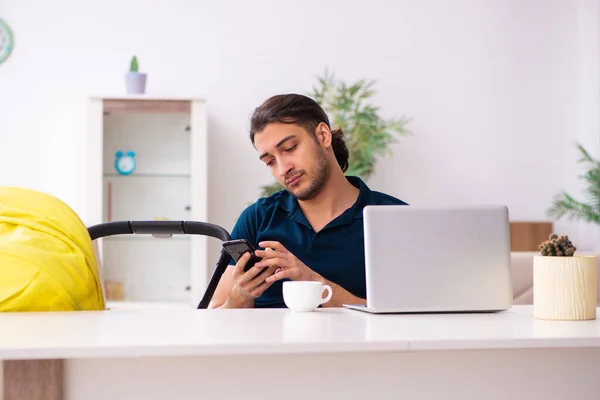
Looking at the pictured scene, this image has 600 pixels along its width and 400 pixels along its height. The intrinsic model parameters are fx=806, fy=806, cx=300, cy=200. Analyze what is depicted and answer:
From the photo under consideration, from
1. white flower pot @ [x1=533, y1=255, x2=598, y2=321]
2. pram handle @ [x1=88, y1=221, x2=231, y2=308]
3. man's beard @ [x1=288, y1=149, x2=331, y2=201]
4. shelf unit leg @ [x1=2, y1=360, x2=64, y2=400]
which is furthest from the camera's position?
man's beard @ [x1=288, y1=149, x2=331, y2=201]

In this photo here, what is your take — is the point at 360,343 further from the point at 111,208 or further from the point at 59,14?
the point at 59,14

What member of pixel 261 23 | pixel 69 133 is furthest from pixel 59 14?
pixel 261 23

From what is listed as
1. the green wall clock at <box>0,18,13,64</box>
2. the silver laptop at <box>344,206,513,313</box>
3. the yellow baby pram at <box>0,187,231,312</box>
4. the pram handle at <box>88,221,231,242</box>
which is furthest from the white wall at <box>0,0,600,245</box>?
the silver laptop at <box>344,206,513,313</box>

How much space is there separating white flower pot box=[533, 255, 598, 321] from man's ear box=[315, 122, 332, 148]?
3.82 ft

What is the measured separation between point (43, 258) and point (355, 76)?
3540 millimetres

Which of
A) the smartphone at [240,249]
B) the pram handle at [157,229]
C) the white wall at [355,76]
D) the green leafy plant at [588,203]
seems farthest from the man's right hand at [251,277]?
the green leafy plant at [588,203]

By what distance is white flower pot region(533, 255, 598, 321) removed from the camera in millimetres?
1618

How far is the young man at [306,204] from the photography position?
247cm

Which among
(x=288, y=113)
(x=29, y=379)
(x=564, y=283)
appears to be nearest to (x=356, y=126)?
(x=288, y=113)

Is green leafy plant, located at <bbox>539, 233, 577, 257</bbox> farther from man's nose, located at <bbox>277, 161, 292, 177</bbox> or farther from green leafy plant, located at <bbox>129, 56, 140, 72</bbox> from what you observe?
green leafy plant, located at <bbox>129, 56, 140, 72</bbox>

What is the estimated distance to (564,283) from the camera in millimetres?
1642

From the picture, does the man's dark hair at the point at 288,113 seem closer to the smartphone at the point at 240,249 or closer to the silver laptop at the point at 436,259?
the smartphone at the point at 240,249

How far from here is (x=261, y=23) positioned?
5023 mm

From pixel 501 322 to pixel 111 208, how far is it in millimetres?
3316
